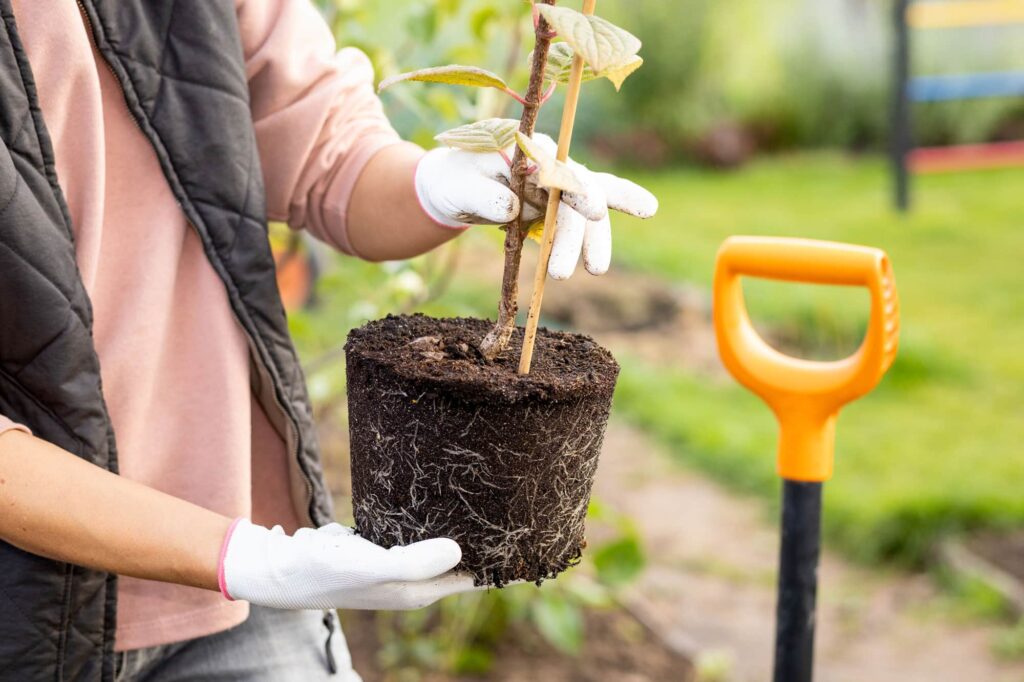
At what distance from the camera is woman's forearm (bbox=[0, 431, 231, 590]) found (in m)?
1.13

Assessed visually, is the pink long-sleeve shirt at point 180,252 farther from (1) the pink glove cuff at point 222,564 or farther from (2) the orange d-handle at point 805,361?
(2) the orange d-handle at point 805,361

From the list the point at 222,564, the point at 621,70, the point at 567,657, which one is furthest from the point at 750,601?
the point at 621,70

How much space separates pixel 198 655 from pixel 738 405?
8.95 feet

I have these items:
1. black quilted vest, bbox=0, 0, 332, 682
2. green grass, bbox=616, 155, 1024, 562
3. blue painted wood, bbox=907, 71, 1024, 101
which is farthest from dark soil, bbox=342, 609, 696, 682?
blue painted wood, bbox=907, 71, 1024, 101

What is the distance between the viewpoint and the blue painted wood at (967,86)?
6.56 meters

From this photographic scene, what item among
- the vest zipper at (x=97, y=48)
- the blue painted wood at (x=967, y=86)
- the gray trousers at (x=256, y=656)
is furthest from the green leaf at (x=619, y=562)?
the blue painted wood at (x=967, y=86)

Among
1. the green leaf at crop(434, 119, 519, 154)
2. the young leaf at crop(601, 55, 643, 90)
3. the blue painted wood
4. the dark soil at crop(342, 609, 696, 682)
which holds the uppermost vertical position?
the blue painted wood

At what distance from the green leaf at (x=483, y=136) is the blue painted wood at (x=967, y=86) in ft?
19.0

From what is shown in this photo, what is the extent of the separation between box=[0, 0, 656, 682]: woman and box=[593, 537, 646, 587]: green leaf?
793mm

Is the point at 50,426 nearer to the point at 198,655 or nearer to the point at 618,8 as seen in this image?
the point at 198,655

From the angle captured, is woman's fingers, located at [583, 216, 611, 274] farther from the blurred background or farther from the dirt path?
the dirt path

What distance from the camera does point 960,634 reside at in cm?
258

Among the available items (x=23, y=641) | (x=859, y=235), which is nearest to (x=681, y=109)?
(x=859, y=235)

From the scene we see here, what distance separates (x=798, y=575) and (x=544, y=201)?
0.66 meters
